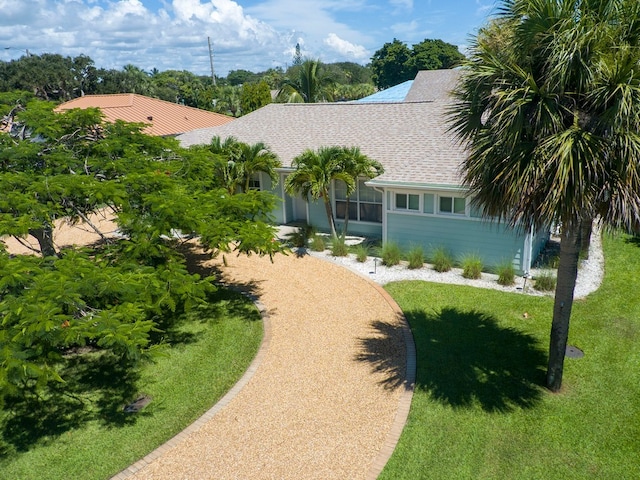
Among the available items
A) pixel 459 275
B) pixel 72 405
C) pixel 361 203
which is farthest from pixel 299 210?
pixel 72 405

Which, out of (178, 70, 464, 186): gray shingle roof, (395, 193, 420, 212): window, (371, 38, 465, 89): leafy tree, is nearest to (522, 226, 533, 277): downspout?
(178, 70, 464, 186): gray shingle roof

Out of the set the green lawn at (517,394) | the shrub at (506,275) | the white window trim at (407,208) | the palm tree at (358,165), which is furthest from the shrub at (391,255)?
the shrub at (506,275)

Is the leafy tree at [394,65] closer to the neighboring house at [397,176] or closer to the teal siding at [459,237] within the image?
the neighboring house at [397,176]

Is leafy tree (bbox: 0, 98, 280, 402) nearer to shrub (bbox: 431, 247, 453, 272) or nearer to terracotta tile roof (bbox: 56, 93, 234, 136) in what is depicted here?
shrub (bbox: 431, 247, 453, 272)

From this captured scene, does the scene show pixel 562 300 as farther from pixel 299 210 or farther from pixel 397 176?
pixel 299 210

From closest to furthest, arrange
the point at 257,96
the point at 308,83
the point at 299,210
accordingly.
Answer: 1. the point at 299,210
2. the point at 308,83
3. the point at 257,96
